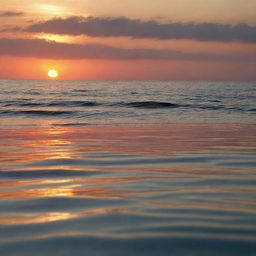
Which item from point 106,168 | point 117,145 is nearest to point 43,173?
point 106,168

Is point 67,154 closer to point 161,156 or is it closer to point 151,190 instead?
point 161,156

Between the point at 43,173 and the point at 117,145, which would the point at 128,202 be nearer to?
the point at 43,173

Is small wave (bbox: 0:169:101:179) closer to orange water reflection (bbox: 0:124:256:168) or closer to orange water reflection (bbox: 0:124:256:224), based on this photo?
orange water reflection (bbox: 0:124:256:224)

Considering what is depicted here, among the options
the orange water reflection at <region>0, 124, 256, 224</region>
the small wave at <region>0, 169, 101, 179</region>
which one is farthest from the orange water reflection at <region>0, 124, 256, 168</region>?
the small wave at <region>0, 169, 101, 179</region>

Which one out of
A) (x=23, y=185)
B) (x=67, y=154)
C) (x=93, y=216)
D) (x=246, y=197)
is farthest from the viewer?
(x=67, y=154)

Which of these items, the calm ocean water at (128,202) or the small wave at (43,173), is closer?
the calm ocean water at (128,202)

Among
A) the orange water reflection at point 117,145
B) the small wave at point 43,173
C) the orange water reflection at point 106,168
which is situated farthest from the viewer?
the orange water reflection at point 117,145

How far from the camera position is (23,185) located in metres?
4.02

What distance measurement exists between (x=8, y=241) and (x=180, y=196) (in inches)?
60.4

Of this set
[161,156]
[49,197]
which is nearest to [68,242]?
[49,197]

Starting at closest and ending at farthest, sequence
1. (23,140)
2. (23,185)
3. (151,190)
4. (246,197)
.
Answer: (246,197) → (151,190) → (23,185) → (23,140)

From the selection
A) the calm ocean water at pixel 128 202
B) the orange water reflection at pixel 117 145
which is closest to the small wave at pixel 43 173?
the calm ocean water at pixel 128 202

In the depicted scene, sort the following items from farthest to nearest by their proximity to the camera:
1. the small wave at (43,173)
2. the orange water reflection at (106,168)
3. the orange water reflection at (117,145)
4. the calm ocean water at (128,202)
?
the orange water reflection at (117,145) → the small wave at (43,173) → the orange water reflection at (106,168) → the calm ocean water at (128,202)

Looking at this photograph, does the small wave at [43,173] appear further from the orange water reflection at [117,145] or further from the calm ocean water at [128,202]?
the orange water reflection at [117,145]
